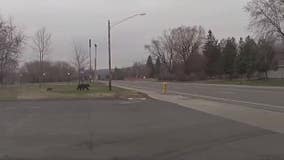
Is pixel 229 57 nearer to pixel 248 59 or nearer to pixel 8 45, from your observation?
pixel 248 59

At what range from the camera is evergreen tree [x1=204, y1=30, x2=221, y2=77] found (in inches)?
4449

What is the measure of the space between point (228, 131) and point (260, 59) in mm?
77189

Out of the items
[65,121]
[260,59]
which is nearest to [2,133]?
[65,121]

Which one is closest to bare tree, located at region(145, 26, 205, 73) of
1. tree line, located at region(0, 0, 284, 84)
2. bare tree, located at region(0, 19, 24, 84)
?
tree line, located at region(0, 0, 284, 84)

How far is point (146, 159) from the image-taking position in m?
8.40

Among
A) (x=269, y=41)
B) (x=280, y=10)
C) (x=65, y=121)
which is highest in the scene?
(x=280, y=10)

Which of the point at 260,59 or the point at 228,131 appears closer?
the point at 228,131

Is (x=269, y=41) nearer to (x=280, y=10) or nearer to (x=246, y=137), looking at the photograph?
(x=280, y=10)

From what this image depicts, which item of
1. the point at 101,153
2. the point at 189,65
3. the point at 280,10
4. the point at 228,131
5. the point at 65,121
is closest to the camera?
the point at 101,153

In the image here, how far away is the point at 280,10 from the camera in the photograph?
63.2m

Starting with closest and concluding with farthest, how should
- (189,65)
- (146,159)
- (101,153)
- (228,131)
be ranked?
(146,159) < (101,153) < (228,131) < (189,65)

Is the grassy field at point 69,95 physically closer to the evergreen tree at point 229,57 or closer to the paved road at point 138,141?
the paved road at point 138,141

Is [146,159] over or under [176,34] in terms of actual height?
under

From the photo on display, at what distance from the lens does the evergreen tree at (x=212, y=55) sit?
371 feet
